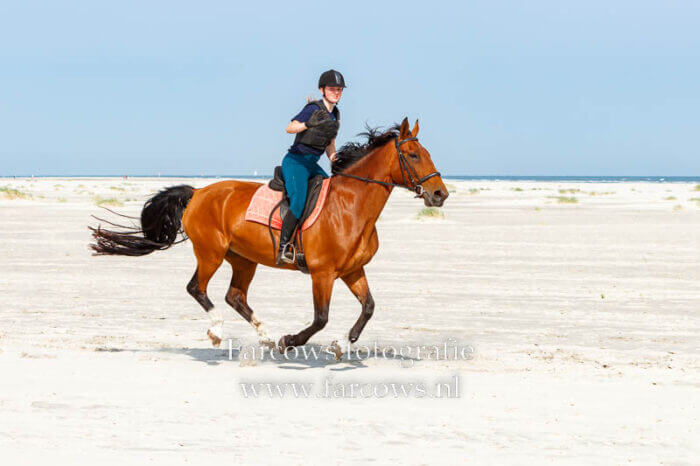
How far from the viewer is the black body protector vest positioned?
882cm

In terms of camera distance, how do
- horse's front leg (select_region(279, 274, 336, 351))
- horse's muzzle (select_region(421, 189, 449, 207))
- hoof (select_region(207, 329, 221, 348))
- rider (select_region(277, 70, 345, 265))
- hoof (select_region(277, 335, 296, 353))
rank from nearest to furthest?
1. horse's muzzle (select_region(421, 189, 449, 207))
2. horse's front leg (select_region(279, 274, 336, 351))
3. rider (select_region(277, 70, 345, 265))
4. hoof (select_region(277, 335, 296, 353))
5. hoof (select_region(207, 329, 221, 348))

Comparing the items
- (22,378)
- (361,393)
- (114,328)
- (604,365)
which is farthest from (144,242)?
(604,365)

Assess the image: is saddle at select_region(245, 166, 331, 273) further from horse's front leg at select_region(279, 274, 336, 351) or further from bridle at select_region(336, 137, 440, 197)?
bridle at select_region(336, 137, 440, 197)

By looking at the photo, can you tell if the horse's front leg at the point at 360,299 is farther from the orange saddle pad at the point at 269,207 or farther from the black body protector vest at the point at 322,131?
the black body protector vest at the point at 322,131

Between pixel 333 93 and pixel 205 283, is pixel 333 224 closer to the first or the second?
pixel 333 93

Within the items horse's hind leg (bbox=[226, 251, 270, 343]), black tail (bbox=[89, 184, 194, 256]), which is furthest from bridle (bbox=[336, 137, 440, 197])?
black tail (bbox=[89, 184, 194, 256])

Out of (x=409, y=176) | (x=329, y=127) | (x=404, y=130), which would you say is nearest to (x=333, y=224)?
(x=409, y=176)

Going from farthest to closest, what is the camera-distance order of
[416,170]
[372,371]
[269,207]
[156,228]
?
[156,228] < [269,207] < [372,371] < [416,170]

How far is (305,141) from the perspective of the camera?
891 centimetres

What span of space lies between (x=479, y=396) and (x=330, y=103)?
343cm

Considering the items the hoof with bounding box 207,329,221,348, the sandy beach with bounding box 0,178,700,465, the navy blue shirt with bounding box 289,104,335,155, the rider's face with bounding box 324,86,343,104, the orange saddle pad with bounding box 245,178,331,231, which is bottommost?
the sandy beach with bounding box 0,178,700,465

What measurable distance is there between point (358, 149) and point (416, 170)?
891 millimetres

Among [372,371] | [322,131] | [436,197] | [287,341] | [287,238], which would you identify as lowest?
[372,371]

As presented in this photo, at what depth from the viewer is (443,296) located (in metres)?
14.8
